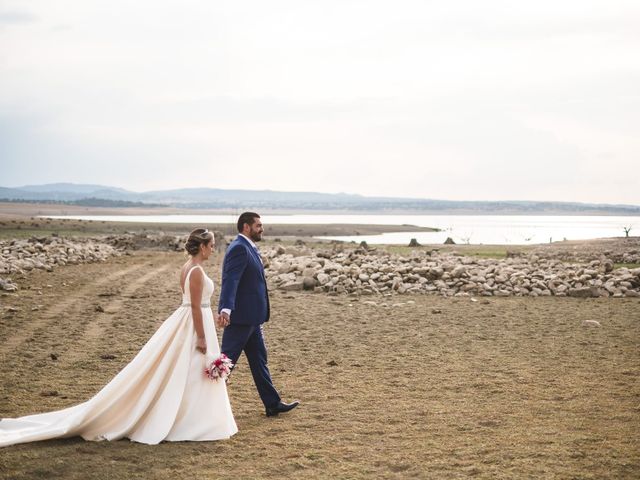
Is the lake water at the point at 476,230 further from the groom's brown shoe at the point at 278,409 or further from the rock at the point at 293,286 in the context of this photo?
the groom's brown shoe at the point at 278,409

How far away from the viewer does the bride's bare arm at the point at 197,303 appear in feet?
23.0

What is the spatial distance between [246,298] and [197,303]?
778 millimetres

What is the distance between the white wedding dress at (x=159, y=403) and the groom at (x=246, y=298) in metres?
0.47

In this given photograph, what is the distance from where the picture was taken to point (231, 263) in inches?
300

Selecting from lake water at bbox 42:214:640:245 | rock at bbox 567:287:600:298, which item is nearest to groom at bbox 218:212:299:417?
rock at bbox 567:287:600:298

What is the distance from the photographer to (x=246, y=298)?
771 centimetres

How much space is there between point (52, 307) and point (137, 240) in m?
29.9

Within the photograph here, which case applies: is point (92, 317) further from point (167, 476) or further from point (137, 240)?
point (137, 240)

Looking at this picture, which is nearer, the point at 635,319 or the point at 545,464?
the point at 545,464

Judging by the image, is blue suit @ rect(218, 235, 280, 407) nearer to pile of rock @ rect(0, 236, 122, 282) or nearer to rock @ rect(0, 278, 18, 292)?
rock @ rect(0, 278, 18, 292)

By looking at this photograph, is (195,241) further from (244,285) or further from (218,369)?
(218,369)

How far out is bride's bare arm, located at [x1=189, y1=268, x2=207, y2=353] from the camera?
7.02 metres

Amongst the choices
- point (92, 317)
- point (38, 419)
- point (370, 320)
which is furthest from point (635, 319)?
point (38, 419)

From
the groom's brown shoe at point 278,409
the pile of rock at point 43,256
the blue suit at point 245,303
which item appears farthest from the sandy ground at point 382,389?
the pile of rock at point 43,256
